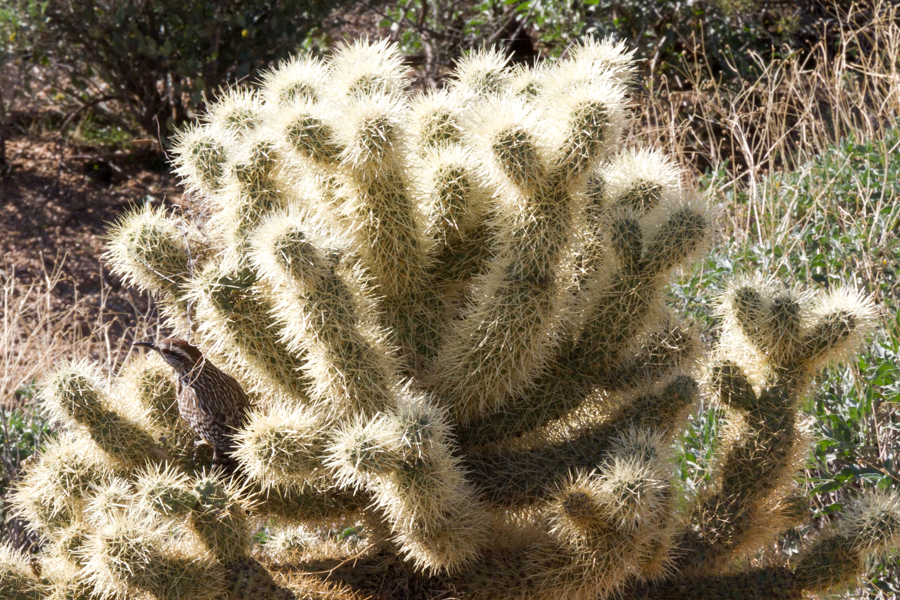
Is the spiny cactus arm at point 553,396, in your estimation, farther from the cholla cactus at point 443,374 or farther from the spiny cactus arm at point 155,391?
the spiny cactus arm at point 155,391

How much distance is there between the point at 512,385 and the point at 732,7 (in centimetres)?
526

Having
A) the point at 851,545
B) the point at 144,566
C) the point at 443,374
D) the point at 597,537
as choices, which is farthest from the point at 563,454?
the point at 144,566

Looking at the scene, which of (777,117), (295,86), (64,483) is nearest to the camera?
(64,483)

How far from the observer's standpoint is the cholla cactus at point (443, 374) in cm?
181

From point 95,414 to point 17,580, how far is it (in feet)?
1.59

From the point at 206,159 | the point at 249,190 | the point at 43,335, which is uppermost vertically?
the point at 43,335

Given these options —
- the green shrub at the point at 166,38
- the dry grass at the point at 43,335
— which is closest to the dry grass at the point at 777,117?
the green shrub at the point at 166,38

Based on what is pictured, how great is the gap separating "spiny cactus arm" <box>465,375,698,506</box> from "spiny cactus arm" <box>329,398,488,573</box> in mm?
122

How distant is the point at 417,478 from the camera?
1719 mm

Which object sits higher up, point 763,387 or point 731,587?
point 763,387

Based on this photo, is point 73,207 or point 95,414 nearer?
point 95,414

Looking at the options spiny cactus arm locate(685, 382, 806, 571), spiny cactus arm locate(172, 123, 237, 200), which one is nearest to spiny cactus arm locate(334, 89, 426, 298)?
spiny cactus arm locate(172, 123, 237, 200)

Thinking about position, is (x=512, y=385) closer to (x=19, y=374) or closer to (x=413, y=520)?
(x=413, y=520)

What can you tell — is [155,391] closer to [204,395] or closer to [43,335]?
[204,395]
